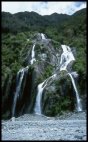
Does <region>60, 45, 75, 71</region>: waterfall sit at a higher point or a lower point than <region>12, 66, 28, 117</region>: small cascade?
higher

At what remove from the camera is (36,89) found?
152ft

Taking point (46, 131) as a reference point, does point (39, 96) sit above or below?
above

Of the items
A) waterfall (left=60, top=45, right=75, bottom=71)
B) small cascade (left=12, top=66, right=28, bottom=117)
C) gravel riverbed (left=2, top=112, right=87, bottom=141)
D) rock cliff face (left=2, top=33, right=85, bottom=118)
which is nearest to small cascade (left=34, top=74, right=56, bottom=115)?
rock cliff face (left=2, top=33, right=85, bottom=118)

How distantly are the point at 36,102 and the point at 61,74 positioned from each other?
600 cm

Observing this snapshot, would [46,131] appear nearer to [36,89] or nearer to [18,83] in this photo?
[36,89]

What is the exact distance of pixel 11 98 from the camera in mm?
47719

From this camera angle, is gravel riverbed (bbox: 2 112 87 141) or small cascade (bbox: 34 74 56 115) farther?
small cascade (bbox: 34 74 56 115)

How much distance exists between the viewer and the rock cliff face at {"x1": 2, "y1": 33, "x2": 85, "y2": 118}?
144 ft

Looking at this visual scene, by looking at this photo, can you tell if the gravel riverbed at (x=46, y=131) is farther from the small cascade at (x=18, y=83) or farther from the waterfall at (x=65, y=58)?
the waterfall at (x=65, y=58)

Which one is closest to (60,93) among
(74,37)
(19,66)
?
(19,66)

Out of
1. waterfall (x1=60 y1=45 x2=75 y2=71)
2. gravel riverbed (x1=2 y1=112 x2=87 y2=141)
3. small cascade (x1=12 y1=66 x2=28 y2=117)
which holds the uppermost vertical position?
waterfall (x1=60 y1=45 x2=75 y2=71)

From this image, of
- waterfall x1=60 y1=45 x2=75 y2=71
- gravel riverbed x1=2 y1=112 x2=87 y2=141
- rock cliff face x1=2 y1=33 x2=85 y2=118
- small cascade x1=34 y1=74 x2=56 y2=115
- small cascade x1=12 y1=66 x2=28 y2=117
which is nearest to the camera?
gravel riverbed x1=2 y1=112 x2=87 y2=141

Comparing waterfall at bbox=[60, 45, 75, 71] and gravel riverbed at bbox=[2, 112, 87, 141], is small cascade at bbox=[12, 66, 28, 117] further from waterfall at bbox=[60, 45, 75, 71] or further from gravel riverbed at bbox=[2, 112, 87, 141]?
gravel riverbed at bbox=[2, 112, 87, 141]

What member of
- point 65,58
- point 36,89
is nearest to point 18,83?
point 36,89
